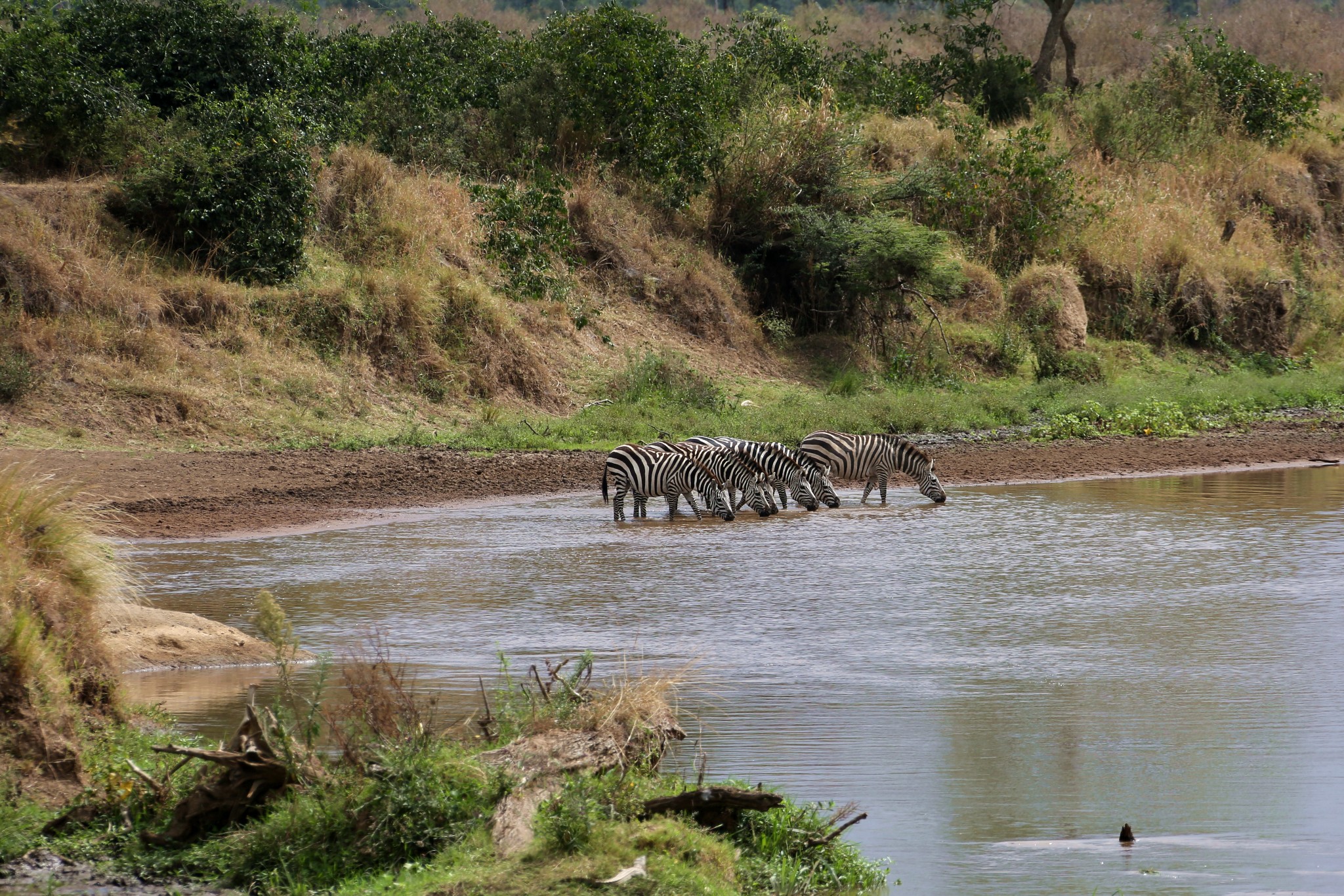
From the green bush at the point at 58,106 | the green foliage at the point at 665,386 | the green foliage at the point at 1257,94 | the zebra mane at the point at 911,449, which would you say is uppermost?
the green foliage at the point at 1257,94

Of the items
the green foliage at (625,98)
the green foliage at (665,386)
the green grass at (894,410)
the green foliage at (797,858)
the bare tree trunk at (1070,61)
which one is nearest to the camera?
the green foliage at (797,858)

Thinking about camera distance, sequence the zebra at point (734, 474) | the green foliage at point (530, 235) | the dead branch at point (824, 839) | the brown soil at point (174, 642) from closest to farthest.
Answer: the dead branch at point (824, 839), the brown soil at point (174, 642), the zebra at point (734, 474), the green foliage at point (530, 235)

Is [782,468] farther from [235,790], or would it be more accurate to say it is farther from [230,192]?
[235,790]

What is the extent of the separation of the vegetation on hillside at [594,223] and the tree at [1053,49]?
241cm

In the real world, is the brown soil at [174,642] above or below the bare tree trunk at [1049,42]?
below

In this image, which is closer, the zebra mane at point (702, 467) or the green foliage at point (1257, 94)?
the zebra mane at point (702, 467)

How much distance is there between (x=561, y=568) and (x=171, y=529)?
15.0ft

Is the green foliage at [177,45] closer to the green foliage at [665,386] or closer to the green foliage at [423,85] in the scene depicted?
the green foliage at [423,85]

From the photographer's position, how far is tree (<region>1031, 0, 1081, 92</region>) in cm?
3988

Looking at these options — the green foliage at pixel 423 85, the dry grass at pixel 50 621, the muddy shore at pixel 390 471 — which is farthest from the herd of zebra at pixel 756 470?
the green foliage at pixel 423 85

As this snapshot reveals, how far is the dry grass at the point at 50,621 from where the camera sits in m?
6.14

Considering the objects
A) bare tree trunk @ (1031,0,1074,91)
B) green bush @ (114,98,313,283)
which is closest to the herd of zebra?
green bush @ (114,98,313,283)

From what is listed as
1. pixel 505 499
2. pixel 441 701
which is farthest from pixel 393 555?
pixel 441 701

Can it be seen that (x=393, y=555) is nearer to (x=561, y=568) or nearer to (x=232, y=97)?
(x=561, y=568)
